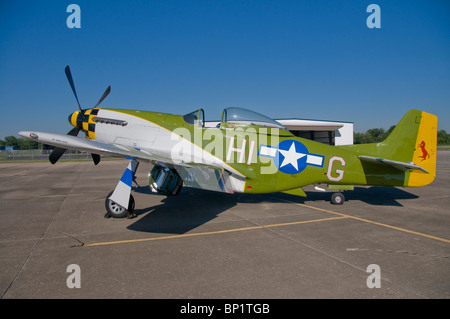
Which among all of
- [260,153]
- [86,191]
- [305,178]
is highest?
[260,153]

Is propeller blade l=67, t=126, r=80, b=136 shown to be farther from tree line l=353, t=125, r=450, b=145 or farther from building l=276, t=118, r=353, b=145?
tree line l=353, t=125, r=450, b=145

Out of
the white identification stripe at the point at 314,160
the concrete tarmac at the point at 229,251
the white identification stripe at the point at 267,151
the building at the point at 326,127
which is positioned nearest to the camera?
the concrete tarmac at the point at 229,251

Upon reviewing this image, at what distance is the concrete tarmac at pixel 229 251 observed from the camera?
3.37 metres

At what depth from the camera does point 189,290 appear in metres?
3.32

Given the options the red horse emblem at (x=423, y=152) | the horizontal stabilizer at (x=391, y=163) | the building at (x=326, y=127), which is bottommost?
the horizontal stabilizer at (x=391, y=163)

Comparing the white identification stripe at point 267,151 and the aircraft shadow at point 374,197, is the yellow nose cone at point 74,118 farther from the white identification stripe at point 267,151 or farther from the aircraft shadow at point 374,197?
the aircraft shadow at point 374,197

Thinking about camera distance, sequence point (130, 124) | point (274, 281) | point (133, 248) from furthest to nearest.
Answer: point (130, 124)
point (133, 248)
point (274, 281)

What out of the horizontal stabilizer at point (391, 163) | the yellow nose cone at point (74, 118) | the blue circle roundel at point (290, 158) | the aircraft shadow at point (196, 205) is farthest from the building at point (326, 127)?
the yellow nose cone at point (74, 118)

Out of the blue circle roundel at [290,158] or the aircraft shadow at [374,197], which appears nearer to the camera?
the blue circle roundel at [290,158]

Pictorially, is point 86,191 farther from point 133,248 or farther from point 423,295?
point 423,295

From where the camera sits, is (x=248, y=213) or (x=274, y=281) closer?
(x=274, y=281)

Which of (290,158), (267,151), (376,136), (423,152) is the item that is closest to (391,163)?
(423,152)
